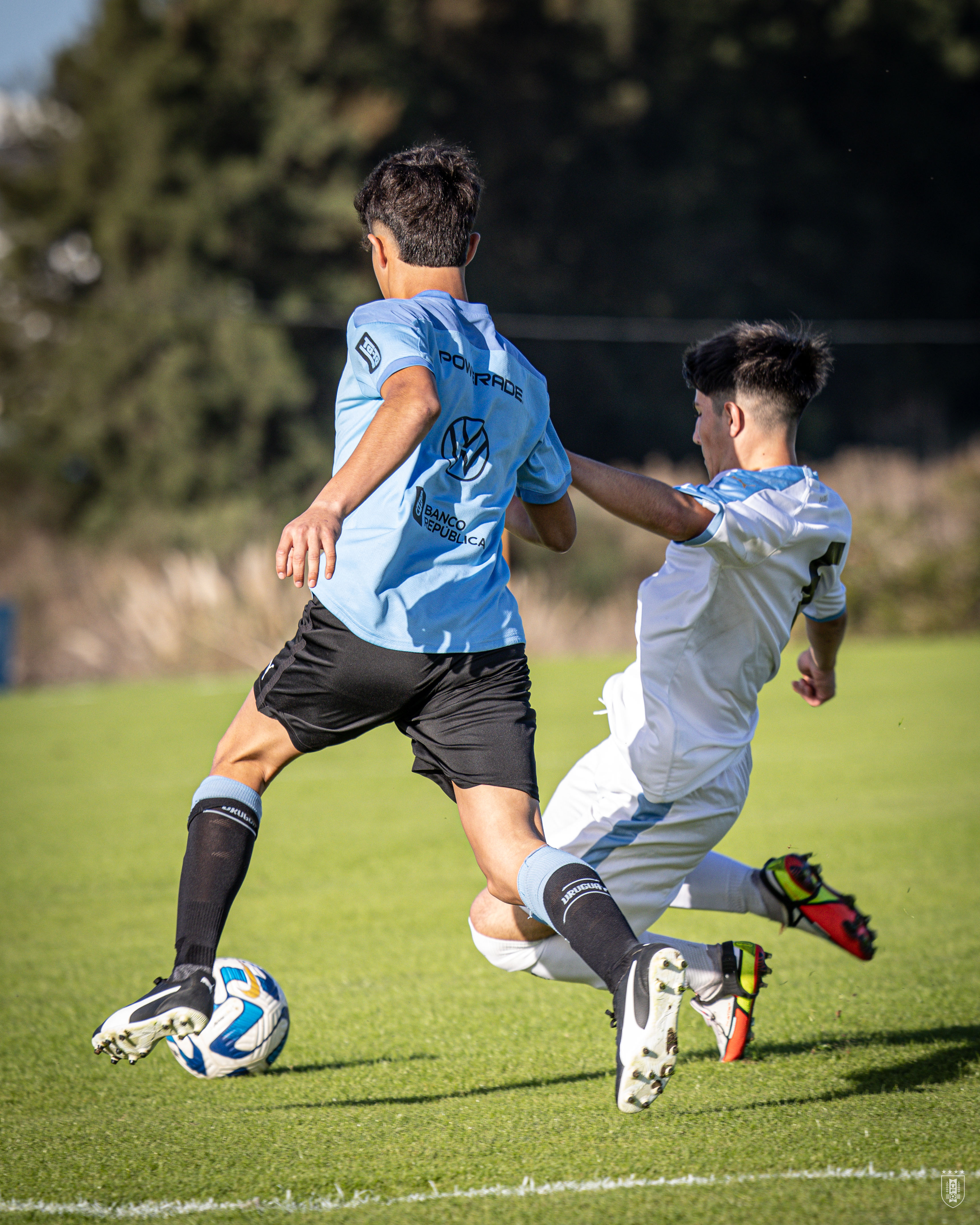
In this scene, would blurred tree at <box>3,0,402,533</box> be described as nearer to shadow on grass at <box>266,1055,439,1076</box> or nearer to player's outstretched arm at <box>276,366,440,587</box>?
shadow on grass at <box>266,1055,439,1076</box>

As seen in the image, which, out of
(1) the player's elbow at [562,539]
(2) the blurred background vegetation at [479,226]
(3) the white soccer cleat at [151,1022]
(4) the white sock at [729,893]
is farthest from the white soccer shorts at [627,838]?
(2) the blurred background vegetation at [479,226]

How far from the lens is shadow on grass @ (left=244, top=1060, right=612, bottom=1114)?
3.31 meters

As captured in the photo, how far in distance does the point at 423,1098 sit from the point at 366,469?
1659 millimetres

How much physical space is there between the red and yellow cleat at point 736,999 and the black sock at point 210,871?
128cm

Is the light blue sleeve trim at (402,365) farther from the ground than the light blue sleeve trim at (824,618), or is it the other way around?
the light blue sleeve trim at (402,365)

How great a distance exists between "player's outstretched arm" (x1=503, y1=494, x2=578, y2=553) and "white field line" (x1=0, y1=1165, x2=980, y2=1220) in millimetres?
1384

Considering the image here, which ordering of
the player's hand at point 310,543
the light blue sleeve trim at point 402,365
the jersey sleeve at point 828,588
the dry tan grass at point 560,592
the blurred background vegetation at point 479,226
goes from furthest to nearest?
the blurred background vegetation at point 479,226
the dry tan grass at point 560,592
the jersey sleeve at point 828,588
the light blue sleeve trim at point 402,365
the player's hand at point 310,543

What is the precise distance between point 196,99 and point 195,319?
15.7 feet

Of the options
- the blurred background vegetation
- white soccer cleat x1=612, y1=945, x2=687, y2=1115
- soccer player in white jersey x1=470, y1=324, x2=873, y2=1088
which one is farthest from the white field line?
the blurred background vegetation

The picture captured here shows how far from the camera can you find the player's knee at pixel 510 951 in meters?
3.34

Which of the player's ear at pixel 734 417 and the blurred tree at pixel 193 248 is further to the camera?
the blurred tree at pixel 193 248

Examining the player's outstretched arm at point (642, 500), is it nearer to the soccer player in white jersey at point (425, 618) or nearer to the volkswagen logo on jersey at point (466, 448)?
the soccer player in white jersey at point (425, 618)

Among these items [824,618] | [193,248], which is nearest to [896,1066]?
[824,618]

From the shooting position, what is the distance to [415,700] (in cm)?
305
